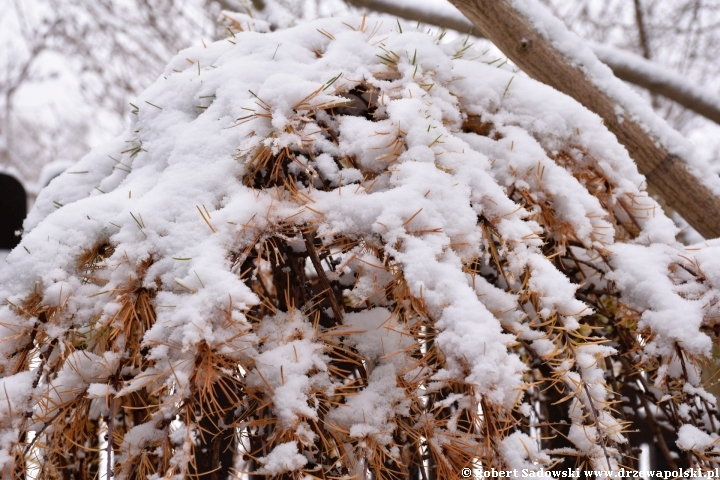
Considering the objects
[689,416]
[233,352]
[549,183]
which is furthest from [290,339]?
[689,416]

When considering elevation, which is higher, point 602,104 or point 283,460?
point 602,104

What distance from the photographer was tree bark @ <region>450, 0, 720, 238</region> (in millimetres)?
1268

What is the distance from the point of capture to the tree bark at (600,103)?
4.16ft

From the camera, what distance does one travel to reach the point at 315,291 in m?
0.97

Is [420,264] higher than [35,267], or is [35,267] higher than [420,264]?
[420,264]

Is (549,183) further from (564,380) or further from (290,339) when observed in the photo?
(290,339)

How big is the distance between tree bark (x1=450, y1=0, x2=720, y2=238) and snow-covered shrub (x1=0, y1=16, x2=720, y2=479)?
0.27 m

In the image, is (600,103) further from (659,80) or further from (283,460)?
(283,460)

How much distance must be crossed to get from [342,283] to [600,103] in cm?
80

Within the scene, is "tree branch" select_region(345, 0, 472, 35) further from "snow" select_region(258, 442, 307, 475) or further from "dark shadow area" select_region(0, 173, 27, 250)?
"snow" select_region(258, 442, 307, 475)

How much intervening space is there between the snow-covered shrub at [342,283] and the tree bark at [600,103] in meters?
0.27

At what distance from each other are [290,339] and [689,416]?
2.34ft

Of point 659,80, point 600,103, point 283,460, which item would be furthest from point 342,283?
point 659,80

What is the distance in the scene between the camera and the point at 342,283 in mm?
1017
